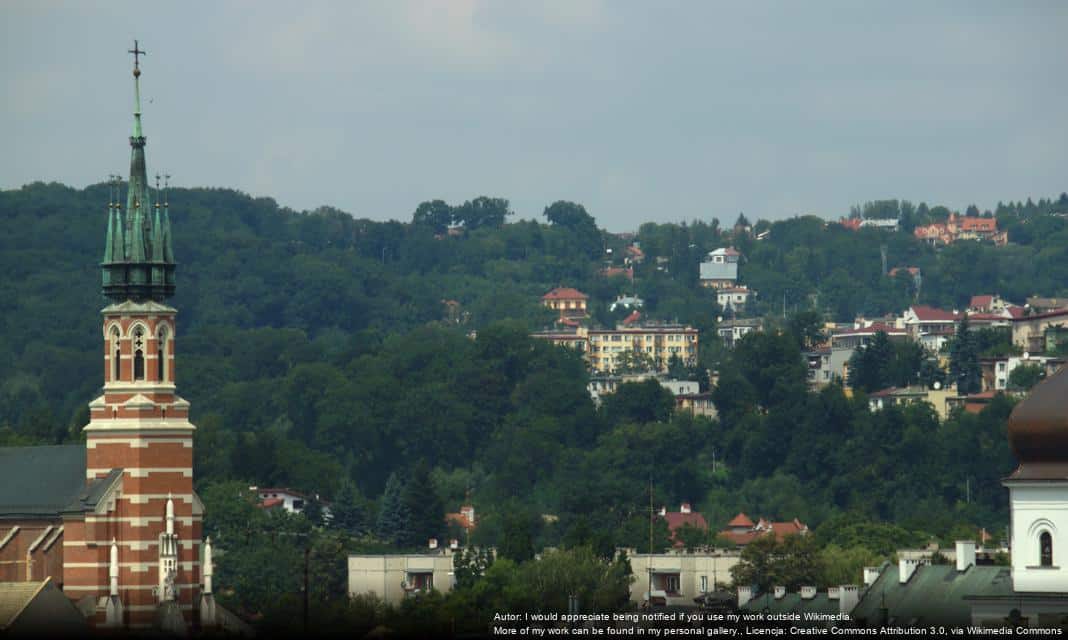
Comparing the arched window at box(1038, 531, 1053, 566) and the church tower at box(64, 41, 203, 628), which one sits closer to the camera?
the arched window at box(1038, 531, 1053, 566)

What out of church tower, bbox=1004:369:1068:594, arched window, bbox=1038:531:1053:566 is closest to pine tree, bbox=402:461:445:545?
church tower, bbox=1004:369:1068:594

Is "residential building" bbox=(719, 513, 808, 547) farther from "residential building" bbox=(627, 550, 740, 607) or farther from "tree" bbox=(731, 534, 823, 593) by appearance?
"tree" bbox=(731, 534, 823, 593)

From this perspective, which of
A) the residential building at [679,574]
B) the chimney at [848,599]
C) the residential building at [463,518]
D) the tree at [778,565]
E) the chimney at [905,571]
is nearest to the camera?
the chimney at [848,599]

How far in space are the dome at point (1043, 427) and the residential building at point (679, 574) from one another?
3528 cm

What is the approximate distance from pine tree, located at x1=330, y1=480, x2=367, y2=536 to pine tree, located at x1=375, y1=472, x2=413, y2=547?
0.80 metres

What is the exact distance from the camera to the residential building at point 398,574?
12281cm

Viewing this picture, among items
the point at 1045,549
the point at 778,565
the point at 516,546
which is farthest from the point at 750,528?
the point at 1045,549

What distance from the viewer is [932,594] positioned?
285ft

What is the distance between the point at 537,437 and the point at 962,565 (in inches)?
4173

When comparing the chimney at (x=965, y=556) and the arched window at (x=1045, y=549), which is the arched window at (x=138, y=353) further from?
the arched window at (x=1045, y=549)

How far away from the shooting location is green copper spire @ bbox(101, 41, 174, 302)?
98375mm

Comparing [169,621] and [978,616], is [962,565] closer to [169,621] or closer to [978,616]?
[978,616]

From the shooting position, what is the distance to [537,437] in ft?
638

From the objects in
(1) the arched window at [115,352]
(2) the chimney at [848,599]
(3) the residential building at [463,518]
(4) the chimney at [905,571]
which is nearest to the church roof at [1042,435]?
(4) the chimney at [905,571]
